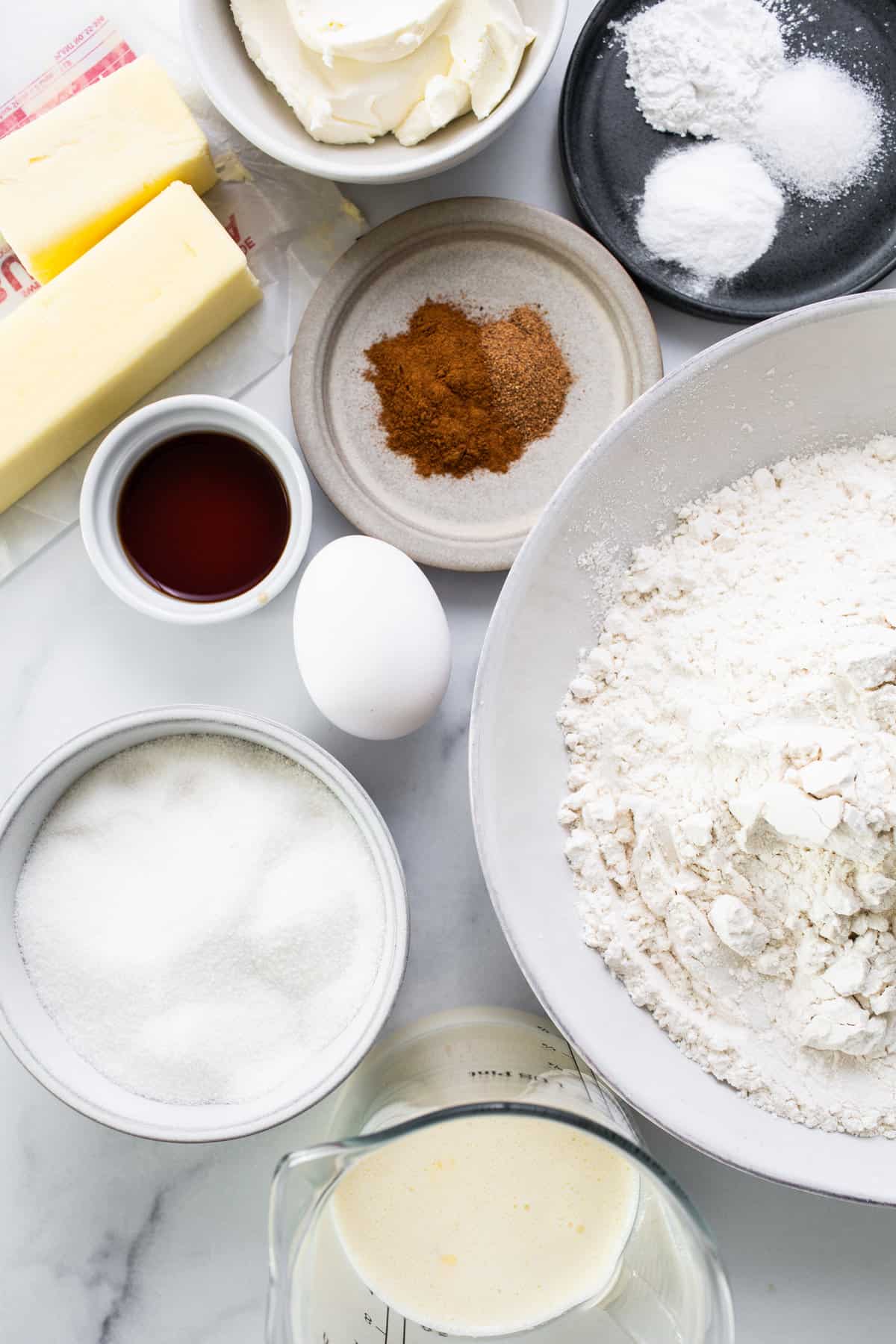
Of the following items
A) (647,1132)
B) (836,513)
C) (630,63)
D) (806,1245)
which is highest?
(630,63)

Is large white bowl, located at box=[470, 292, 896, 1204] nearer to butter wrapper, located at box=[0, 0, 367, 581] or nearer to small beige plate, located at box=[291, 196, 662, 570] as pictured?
small beige plate, located at box=[291, 196, 662, 570]

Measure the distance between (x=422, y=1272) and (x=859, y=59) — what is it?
1276mm

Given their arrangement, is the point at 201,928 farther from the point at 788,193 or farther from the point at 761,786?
the point at 788,193

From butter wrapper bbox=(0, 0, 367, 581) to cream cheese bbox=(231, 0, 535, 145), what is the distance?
4.0 inches

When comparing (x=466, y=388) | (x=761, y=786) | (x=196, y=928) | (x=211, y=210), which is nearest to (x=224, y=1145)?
(x=196, y=928)

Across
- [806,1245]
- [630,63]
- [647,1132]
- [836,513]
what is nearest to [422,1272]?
[647,1132]

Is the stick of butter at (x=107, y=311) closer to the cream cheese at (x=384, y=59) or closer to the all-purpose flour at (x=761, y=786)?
the cream cheese at (x=384, y=59)

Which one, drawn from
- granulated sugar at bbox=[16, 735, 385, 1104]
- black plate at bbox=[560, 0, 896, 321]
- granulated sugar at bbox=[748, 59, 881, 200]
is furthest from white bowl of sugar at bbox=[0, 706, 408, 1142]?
granulated sugar at bbox=[748, 59, 881, 200]

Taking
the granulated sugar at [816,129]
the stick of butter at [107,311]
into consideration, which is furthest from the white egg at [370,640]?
the granulated sugar at [816,129]

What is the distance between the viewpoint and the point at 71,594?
1142mm

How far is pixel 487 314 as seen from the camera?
1.14 meters

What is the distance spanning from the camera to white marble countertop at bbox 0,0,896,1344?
3.66ft

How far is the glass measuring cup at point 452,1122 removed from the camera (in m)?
0.78

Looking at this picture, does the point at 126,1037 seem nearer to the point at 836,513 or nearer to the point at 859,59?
the point at 836,513
